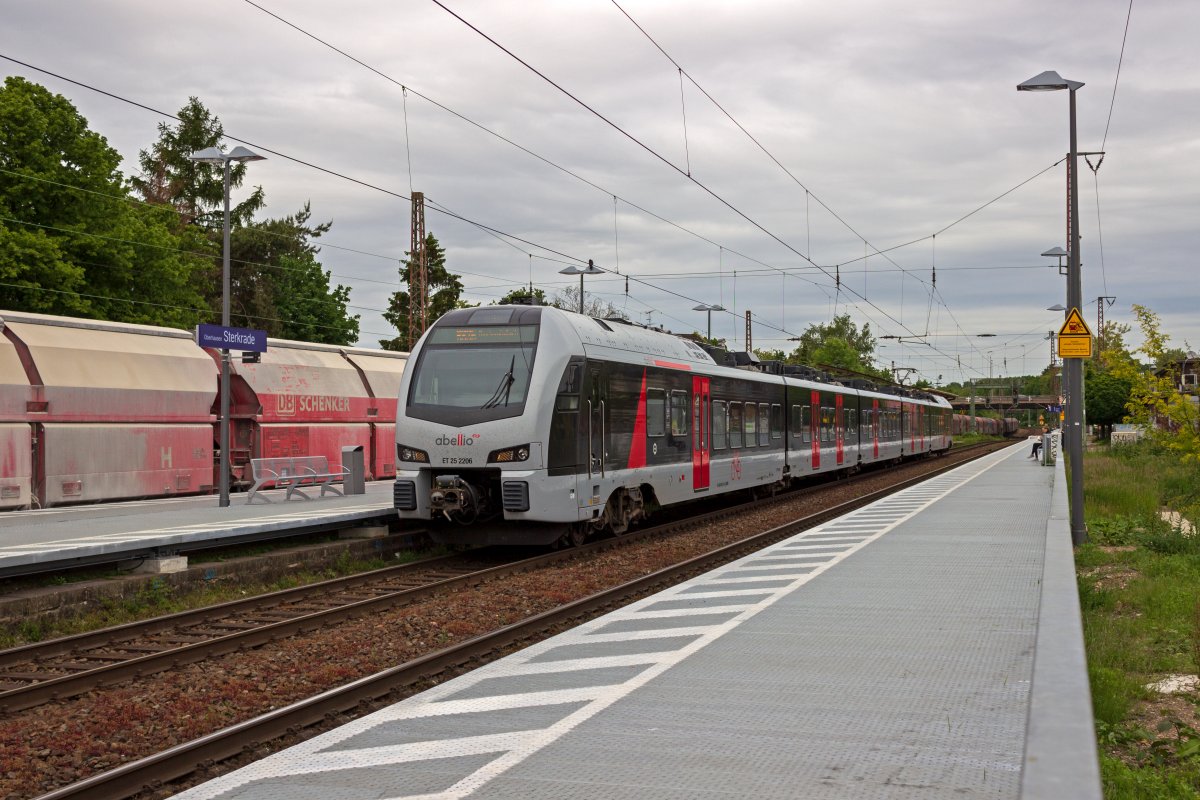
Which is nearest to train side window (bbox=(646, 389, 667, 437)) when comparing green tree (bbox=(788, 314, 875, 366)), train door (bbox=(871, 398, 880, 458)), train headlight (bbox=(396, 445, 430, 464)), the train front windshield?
the train front windshield

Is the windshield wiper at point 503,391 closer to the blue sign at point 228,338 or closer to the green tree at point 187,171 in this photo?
the blue sign at point 228,338

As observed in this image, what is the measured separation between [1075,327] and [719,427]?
7029mm

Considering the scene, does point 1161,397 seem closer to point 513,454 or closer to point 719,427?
point 719,427

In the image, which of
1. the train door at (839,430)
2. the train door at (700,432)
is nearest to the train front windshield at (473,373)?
the train door at (700,432)

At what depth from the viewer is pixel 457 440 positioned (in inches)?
575

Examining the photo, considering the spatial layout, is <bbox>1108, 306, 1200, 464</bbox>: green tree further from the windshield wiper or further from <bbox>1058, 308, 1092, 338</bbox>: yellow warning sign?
the windshield wiper

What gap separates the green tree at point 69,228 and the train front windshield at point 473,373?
23.6 metres

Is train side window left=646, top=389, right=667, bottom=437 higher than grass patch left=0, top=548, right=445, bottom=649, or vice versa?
train side window left=646, top=389, right=667, bottom=437

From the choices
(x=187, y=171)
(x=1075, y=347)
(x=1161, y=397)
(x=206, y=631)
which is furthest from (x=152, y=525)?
(x=187, y=171)

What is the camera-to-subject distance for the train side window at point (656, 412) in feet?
57.9

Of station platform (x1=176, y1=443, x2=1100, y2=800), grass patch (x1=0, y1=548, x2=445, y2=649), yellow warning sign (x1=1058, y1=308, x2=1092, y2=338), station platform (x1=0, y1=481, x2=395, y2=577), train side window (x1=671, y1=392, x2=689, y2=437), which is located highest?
yellow warning sign (x1=1058, y1=308, x2=1092, y2=338)

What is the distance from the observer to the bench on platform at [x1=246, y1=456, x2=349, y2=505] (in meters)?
20.0

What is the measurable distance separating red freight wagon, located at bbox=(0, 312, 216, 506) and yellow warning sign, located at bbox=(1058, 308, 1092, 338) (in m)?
16.4

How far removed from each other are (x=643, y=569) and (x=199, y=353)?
43.5 feet
